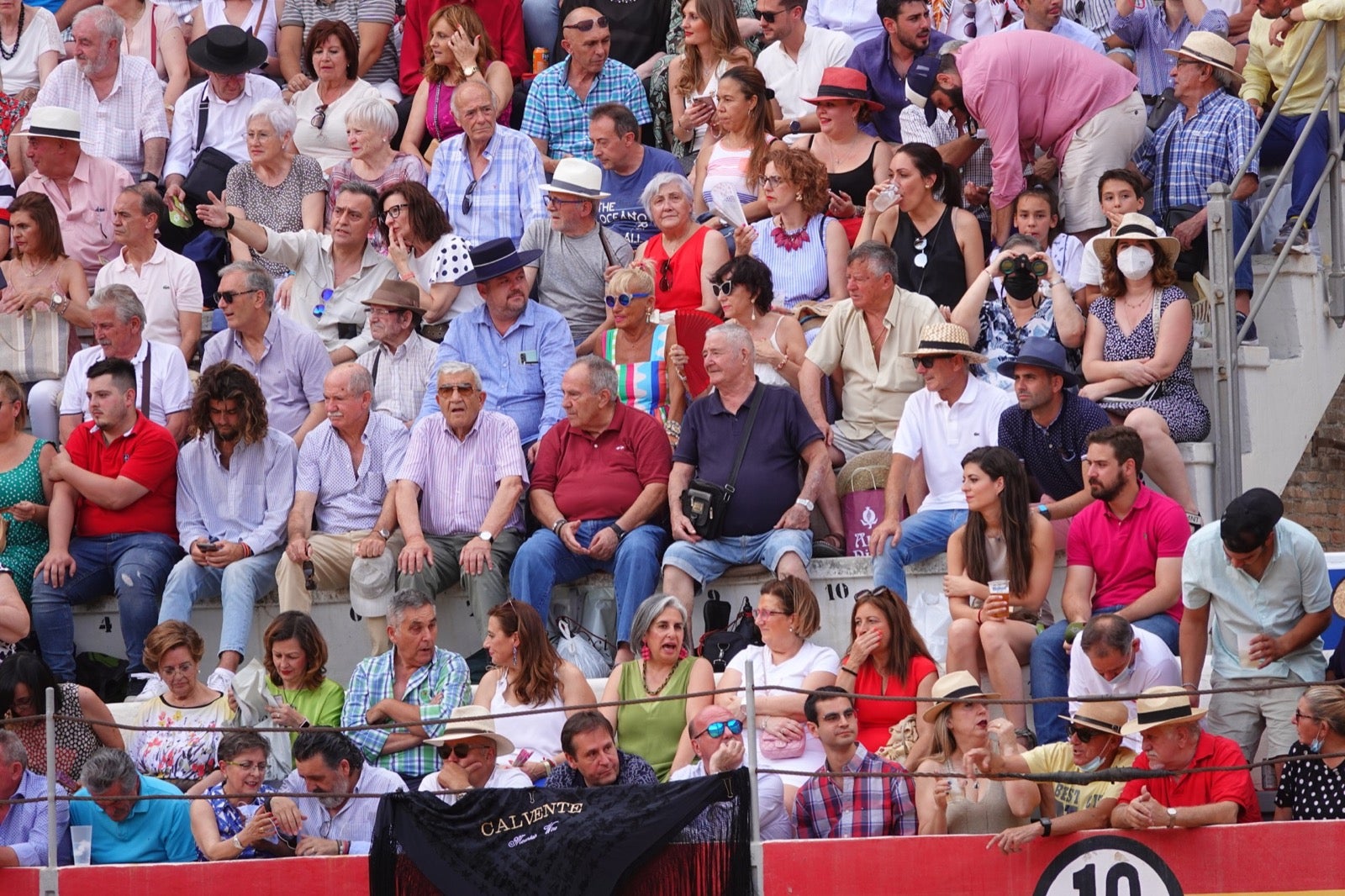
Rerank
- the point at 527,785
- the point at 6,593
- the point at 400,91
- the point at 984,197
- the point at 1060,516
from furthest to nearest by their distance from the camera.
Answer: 1. the point at 400,91
2. the point at 984,197
3. the point at 6,593
4. the point at 1060,516
5. the point at 527,785

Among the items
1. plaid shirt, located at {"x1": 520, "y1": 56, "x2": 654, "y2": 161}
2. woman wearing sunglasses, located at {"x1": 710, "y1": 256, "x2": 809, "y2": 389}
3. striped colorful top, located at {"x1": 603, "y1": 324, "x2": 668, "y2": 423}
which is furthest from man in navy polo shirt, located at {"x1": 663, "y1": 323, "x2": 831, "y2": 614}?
plaid shirt, located at {"x1": 520, "y1": 56, "x2": 654, "y2": 161}

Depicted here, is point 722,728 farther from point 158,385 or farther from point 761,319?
point 158,385

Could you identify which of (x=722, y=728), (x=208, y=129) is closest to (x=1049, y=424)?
(x=722, y=728)

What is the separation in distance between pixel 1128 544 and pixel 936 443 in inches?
42.7

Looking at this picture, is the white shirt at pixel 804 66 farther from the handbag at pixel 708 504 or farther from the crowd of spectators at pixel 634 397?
the handbag at pixel 708 504

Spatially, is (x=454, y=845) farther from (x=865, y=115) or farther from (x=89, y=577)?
(x=865, y=115)

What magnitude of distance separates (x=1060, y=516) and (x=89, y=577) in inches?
172

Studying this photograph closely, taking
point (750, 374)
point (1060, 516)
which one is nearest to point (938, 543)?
point (1060, 516)

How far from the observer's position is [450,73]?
42.8 feet

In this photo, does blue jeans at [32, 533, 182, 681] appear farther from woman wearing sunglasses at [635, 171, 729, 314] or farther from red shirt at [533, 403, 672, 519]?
woman wearing sunglasses at [635, 171, 729, 314]

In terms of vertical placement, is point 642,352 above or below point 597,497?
above

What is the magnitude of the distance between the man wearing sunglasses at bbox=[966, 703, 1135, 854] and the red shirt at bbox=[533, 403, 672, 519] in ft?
8.60

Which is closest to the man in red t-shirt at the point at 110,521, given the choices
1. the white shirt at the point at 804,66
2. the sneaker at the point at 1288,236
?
the white shirt at the point at 804,66

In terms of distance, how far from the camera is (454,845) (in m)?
7.81
